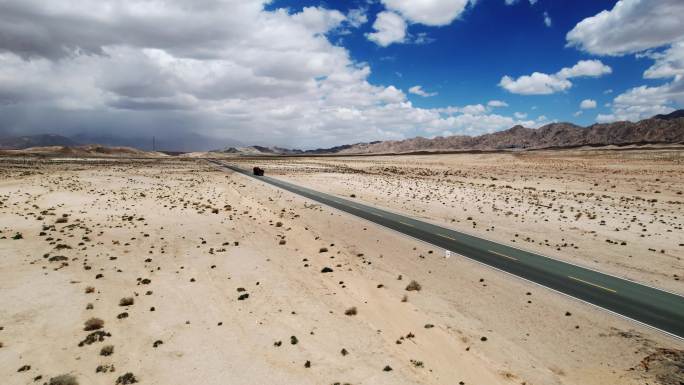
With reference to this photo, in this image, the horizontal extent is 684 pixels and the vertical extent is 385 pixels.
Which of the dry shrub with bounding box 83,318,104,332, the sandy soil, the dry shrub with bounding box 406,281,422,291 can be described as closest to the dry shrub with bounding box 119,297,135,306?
the dry shrub with bounding box 83,318,104,332

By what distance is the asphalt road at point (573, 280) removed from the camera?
16734mm

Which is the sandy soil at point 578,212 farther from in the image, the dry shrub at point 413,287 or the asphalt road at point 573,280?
the dry shrub at point 413,287

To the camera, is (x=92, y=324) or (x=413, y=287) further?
(x=413, y=287)

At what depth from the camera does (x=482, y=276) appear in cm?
2100

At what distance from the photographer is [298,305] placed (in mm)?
16609

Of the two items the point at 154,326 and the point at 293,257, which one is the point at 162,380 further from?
the point at 293,257

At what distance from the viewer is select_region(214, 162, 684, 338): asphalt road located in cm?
1673

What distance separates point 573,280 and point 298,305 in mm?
13622

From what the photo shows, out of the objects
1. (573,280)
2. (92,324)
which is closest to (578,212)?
(573,280)

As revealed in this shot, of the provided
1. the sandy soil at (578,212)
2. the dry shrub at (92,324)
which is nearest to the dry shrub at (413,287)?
the sandy soil at (578,212)

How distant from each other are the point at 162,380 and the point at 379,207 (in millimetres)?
34717

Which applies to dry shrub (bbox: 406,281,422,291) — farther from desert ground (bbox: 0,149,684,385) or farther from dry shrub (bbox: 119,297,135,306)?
dry shrub (bbox: 119,297,135,306)

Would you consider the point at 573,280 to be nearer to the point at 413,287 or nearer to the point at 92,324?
the point at 413,287

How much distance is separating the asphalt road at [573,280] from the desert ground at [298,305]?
41.0 inches
